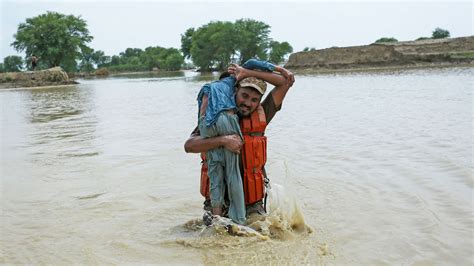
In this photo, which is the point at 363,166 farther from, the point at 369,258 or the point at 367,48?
the point at 367,48

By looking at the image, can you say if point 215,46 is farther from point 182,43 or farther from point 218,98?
point 218,98

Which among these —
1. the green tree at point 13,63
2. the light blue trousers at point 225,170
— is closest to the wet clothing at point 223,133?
the light blue trousers at point 225,170

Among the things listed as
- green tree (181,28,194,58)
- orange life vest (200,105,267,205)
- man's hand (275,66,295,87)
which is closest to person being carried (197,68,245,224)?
orange life vest (200,105,267,205)

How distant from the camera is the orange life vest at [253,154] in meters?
3.76

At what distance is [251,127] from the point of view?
148 inches

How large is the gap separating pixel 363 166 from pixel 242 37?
195ft

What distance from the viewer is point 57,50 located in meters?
52.6

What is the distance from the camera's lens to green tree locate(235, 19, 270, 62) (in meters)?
64.9

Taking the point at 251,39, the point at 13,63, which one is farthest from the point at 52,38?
the point at 13,63

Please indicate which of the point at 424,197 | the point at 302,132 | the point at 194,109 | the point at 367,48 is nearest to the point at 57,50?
the point at 367,48

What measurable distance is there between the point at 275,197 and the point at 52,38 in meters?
53.8

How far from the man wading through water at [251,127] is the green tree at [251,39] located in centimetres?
6144

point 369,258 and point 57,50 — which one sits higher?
point 57,50

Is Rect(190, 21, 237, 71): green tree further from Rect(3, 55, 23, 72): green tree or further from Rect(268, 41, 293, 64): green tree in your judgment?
Rect(3, 55, 23, 72): green tree
